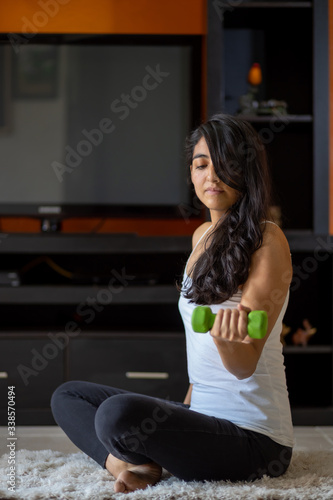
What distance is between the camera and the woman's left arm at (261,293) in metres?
1.29

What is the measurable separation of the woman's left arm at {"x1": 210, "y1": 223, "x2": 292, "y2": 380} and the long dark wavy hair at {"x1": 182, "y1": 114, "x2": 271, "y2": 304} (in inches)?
1.6

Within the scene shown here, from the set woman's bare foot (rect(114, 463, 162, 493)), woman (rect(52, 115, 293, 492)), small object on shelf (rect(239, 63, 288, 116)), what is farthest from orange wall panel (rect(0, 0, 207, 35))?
woman's bare foot (rect(114, 463, 162, 493))

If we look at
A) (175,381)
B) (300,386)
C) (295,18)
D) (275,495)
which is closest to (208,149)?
(275,495)

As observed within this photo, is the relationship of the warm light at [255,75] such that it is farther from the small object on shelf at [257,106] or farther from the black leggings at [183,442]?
the black leggings at [183,442]

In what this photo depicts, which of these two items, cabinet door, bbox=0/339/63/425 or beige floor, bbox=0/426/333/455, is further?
cabinet door, bbox=0/339/63/425

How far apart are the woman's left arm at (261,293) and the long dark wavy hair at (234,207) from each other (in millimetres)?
40

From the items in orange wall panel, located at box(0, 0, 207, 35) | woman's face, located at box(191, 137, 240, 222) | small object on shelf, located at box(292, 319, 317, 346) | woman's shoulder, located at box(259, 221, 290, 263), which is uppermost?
orange wall panel, located at box(0, 0, 207, 35)

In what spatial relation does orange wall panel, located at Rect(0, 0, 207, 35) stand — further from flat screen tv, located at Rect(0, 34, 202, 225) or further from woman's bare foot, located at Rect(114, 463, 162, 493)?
woman's bare foot, located at Rect(114, 463, 162, 493)

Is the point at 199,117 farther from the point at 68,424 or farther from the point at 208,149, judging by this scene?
the point at 68,424

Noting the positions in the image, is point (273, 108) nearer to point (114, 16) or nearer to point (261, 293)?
point (114, 16)

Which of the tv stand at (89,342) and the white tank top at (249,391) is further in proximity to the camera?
the tv stand at (89,342)

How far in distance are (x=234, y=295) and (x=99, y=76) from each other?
5.23ft

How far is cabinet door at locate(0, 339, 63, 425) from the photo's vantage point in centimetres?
251

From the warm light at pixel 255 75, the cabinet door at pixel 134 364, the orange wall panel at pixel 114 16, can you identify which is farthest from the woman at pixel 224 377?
the orange wall panel at pixel 114 16
